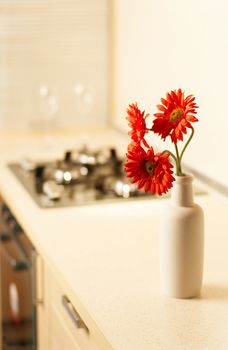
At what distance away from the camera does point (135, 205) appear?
8.27ft

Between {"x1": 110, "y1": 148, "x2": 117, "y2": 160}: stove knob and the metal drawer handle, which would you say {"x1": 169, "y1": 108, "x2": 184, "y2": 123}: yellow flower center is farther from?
{"x1": 110, "y1": 148, "x2": 117, "y2": 160}: stove knob

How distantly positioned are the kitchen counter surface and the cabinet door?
0.17 meters

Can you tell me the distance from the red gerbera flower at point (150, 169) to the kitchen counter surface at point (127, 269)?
268 mm

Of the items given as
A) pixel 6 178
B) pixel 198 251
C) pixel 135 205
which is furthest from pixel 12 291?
pixel 198 251

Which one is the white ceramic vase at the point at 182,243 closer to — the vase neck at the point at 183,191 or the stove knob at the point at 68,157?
the vase neck at the point at 183,191

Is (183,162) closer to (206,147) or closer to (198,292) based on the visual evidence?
(206,147)

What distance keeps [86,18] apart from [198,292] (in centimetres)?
201

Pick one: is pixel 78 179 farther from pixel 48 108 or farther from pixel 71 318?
pixel 71 318

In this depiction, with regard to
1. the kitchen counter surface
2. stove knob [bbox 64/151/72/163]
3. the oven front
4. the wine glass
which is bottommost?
the oven front

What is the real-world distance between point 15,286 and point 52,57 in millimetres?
1117

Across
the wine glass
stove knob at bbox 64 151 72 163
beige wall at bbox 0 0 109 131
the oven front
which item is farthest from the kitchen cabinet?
beige wall at bbox 0 0 109 131

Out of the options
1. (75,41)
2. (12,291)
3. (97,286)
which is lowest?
(12,291)

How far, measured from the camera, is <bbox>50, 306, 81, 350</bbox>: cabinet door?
2.03 m

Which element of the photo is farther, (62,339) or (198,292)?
(62,339)
